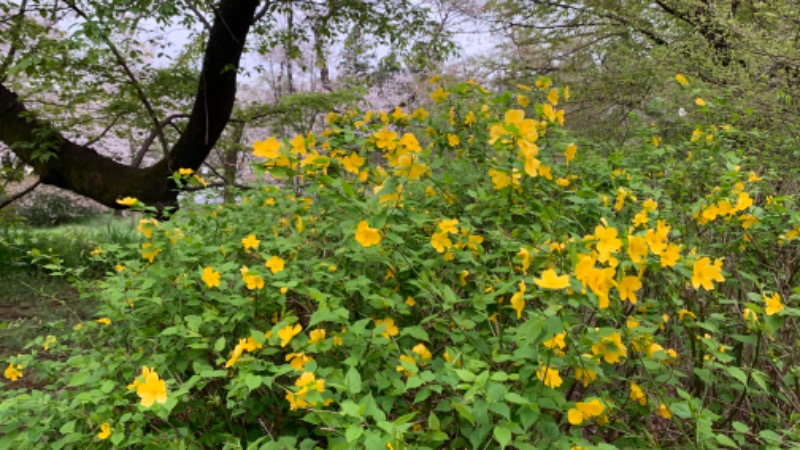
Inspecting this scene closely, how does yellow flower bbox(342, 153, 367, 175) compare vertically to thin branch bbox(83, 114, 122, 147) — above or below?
below

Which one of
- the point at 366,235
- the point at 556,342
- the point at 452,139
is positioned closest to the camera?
the point at 556,342

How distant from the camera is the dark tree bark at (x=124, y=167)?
13.5ft

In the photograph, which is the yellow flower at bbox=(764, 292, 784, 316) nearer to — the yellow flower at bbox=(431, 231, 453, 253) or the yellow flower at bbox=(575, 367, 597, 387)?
the yellow flower at bbox=(575, 367, 597, 387)

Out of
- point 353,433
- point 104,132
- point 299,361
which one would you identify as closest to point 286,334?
point 299,361

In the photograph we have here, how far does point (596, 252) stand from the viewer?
1.00 metres

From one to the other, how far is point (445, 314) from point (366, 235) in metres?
0.28

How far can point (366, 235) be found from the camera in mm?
1177

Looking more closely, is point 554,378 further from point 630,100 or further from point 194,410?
point 630,100

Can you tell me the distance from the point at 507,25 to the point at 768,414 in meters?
5.52

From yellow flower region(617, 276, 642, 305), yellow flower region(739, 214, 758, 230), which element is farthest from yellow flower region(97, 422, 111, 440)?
yellow flower region(739, 214, 758, 230)

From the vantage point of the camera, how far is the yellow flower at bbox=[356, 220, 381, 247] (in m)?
1.17

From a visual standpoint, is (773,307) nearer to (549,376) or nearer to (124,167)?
(549,376)

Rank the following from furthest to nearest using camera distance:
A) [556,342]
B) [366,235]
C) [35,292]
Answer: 1. [35,292]
2. [366,235]
3. [556,342]

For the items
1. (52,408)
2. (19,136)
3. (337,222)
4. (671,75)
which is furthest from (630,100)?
(19,136)
